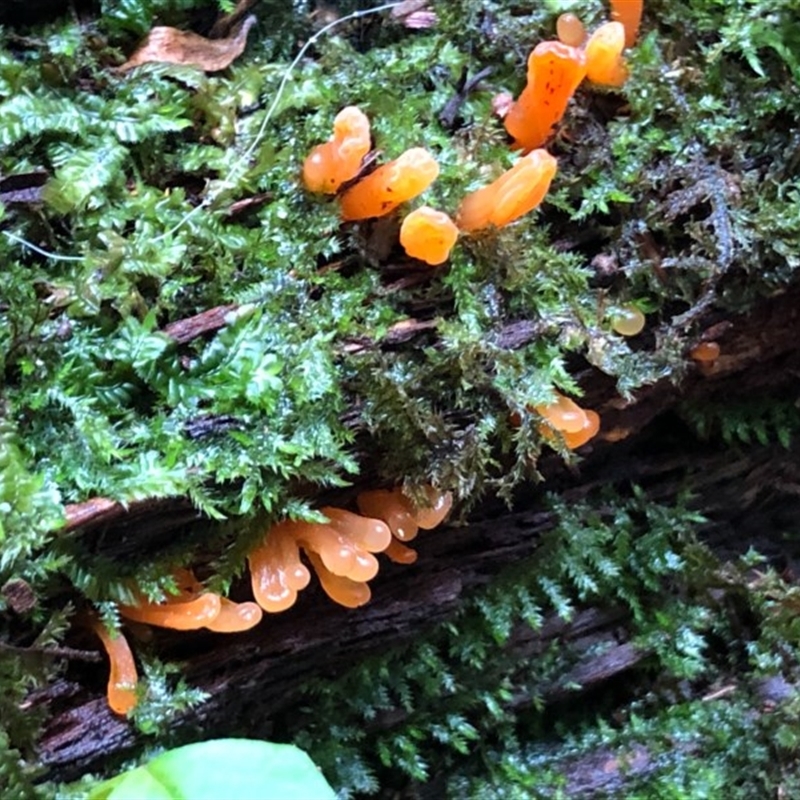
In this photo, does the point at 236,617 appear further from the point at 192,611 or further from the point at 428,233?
the point at 428,233

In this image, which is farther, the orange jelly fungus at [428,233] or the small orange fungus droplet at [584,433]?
the small orange fungus droplet at [584,433]

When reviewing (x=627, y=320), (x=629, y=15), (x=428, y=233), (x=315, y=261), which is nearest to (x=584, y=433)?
(x=627, y=320)

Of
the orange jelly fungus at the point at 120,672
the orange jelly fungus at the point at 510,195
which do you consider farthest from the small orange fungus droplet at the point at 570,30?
the orange jelly fungus at the point at 120,672

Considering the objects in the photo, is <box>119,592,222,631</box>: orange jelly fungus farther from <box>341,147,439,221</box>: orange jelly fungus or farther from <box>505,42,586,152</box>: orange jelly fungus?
<box>505,42,586,152</box>: orange jelly fungus

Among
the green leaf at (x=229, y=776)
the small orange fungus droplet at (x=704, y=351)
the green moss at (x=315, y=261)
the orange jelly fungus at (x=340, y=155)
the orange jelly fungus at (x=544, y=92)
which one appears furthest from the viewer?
the small orange fungus droplet at (x=704, y=351)

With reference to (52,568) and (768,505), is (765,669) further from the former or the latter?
(52,568)

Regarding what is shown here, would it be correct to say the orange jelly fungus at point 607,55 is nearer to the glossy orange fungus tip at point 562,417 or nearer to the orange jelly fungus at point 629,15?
the orange jelly fungus at point 629,15

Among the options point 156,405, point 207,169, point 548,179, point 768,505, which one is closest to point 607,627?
point 768,505
